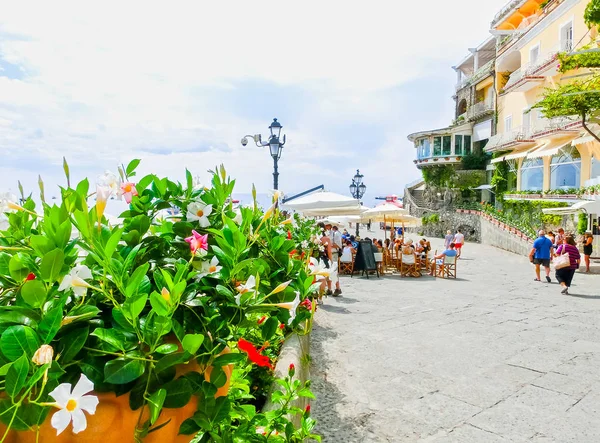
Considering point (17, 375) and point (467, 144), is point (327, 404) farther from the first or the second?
point (467, 144)

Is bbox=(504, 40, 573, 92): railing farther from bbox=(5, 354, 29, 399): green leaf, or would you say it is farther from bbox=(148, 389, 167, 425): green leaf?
bbox=(5, 354, 29, 399): green leaf

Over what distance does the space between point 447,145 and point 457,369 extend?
36912mm

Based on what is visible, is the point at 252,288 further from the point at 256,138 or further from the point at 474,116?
the point at 474,116

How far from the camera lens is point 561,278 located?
418 inches

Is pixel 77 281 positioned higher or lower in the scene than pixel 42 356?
higher

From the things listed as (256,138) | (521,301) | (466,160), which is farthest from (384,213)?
(466,160)

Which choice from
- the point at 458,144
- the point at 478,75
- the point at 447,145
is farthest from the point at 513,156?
the point at 478,75

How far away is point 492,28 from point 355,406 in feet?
125

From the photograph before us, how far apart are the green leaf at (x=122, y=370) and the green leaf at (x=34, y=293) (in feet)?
0.79

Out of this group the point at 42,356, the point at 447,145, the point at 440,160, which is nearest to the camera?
the point at 42,356

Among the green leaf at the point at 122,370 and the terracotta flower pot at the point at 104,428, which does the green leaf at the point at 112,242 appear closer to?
the green leaf at the point at 122,370

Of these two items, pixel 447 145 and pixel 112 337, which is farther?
pixel 447 145

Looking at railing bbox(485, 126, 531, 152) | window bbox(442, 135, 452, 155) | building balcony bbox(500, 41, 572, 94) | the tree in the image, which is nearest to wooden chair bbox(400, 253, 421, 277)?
the tree

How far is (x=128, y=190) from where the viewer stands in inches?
78.5
